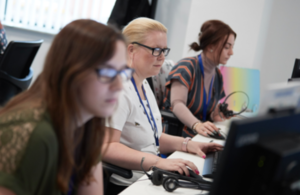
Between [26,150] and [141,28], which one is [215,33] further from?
[26,150]

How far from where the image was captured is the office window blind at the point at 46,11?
145 inches

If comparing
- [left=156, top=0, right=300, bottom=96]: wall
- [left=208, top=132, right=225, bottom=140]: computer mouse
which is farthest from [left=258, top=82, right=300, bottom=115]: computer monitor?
[left=156, top=0, right=300, bottom=96]: wall

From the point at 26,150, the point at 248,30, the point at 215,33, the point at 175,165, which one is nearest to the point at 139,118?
the point at 175,165

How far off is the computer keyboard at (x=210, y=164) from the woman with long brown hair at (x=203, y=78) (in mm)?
661

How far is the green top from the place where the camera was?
684 mm

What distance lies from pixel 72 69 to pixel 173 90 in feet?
4.94

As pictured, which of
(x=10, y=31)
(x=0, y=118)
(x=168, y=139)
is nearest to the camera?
(x=0, y=118)

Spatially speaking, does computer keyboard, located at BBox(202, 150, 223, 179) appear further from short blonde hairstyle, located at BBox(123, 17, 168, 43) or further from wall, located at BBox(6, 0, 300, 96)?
wall, located at BBox(6, 0, 300, 96)

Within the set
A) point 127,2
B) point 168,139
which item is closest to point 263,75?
point 127,2

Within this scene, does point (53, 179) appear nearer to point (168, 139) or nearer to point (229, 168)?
point (229, 168)

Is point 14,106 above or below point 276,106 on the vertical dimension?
below

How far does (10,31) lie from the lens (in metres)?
3.71

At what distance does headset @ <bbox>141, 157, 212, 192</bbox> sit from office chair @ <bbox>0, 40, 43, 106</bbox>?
1.43 m

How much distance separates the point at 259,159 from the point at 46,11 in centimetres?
373
